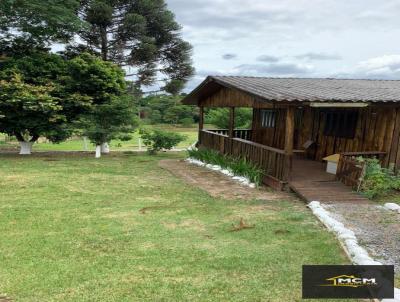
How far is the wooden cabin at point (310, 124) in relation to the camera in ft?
29.7

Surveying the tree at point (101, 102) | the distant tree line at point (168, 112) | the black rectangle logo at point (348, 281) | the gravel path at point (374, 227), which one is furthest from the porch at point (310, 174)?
the distant tree line at point (168, 112)

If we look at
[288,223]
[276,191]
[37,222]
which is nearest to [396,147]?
[276,191]

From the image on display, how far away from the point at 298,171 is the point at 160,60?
38.8 ft

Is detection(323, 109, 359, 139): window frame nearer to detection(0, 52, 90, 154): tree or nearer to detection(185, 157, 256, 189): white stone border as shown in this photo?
detection(185, 157, 256, 189): white stone border

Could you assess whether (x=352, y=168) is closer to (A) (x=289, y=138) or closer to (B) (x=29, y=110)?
(A) (x=289, y=138)

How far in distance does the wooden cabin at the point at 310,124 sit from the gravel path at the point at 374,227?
158cm

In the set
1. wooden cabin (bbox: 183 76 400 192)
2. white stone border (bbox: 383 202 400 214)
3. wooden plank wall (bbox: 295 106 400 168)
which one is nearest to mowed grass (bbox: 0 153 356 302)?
white stone border (bbox: 383 202 400 214)

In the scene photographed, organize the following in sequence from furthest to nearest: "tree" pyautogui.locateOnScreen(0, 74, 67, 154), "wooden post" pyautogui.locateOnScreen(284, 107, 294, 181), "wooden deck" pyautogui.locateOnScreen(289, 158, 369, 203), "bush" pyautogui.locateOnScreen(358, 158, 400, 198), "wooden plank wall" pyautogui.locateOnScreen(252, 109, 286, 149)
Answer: "wooden plank wall" pyautogui.locateOnScreen(252, 109, 286, 149), "tree" pyautogui.locateOnScreen(0, 74, 67, 154), "wooden post" pyautogui.locateOnScreen(284, 107, 294, 181), "bush" pyautogui.locateOnScreen(358, 158, 400, 198), "wooden deck" pyautogui.locateOnScreen(289, 158, 369, 203)

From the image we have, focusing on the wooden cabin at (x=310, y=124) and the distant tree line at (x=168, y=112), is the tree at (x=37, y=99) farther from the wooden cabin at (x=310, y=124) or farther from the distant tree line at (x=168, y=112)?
the distant tree line at (x=168, y=112)

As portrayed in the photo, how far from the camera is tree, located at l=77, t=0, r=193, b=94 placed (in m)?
18.0

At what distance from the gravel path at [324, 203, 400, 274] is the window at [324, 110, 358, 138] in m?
3.73

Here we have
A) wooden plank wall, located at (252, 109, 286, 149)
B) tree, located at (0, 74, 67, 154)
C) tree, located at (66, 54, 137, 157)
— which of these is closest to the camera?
tree, located at (0, 74, 67, 154)

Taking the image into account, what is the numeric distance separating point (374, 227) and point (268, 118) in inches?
340

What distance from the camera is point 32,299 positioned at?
4012mm
